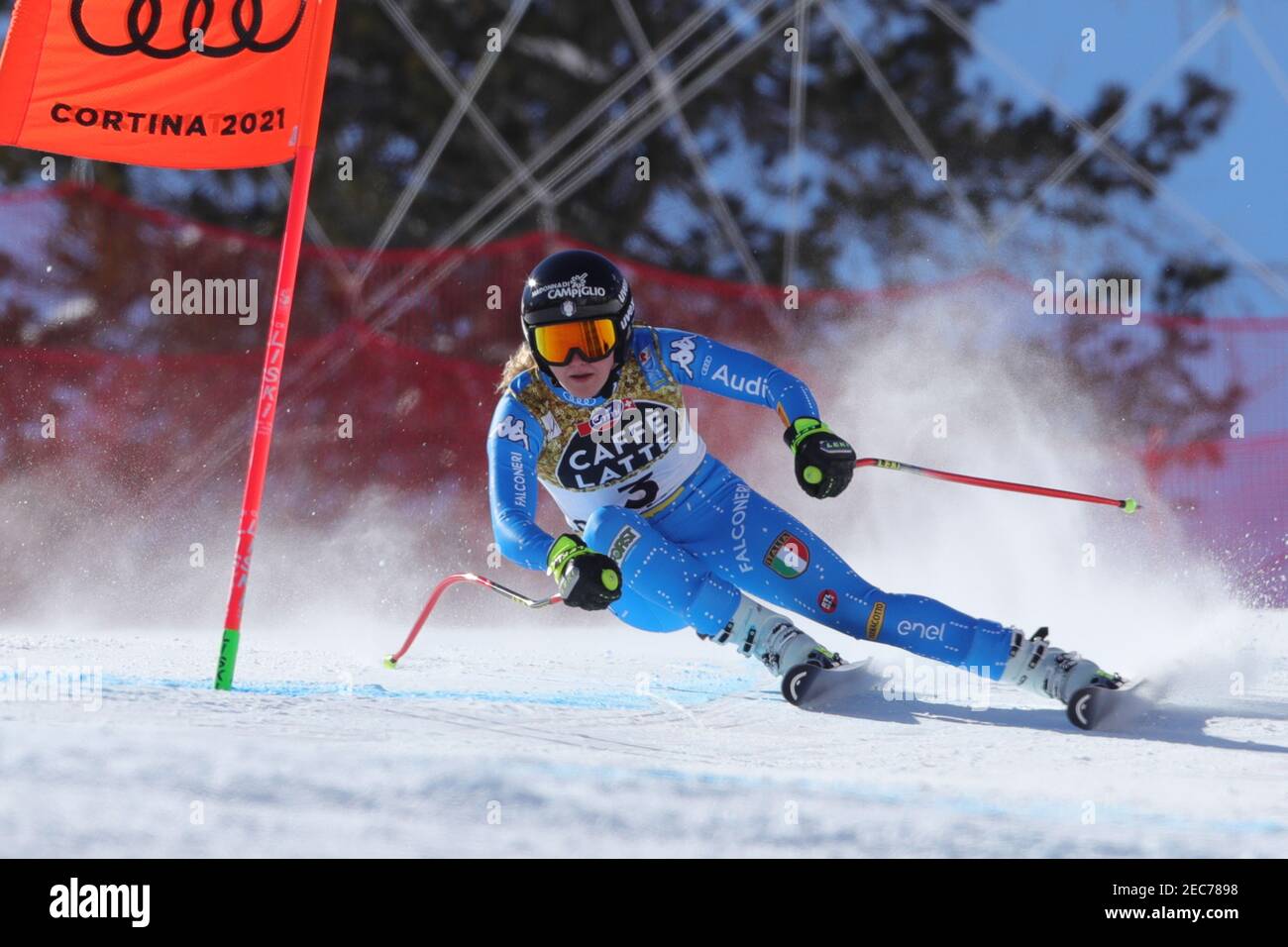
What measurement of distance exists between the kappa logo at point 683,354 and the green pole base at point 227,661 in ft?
5.21

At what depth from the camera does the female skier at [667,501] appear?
407 centimetres

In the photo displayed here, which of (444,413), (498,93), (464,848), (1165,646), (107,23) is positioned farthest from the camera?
(498,93)

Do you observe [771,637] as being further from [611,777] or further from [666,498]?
[611,777]

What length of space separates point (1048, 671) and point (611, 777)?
1595 millimetres

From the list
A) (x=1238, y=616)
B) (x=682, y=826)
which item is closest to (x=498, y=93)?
(x=1238, y=616)

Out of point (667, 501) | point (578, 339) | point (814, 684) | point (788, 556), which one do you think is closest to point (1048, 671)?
point (814, 684)

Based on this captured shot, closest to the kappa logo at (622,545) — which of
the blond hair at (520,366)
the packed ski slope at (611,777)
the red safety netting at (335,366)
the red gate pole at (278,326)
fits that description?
the packed ski slope at (611,777)

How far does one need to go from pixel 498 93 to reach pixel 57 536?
6978 millimetres

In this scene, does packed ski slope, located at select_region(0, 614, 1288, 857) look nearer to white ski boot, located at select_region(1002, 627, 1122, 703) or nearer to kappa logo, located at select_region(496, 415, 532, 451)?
white ski boot, located at select_region(1002, 627, 1122, 703)

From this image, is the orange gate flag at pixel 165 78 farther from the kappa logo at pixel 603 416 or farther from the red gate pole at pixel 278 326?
the kappa logo at pixel 603 416

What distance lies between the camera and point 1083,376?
831cm

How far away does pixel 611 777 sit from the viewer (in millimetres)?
2896

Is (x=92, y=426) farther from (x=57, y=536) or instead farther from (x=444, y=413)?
(x=444, y=413)

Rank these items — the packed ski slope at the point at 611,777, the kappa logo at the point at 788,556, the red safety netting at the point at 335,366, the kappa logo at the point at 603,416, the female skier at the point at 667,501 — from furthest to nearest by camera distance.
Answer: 1. the red safety netting at the point at 335,366
2. the kappa logo at the point at 603,416
3. the kappa logo at the point at 788,556
4. the female skier at the point at 667,501
5. the packed ski slope at the point at 611,777
